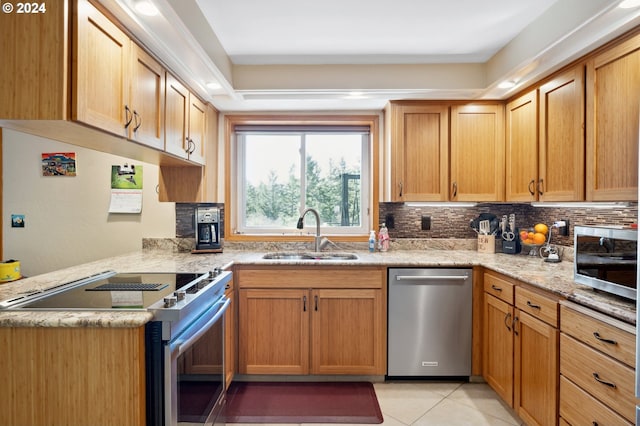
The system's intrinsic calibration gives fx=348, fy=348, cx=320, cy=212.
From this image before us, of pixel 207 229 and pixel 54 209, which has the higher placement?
pixel 54 209

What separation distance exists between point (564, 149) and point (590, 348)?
3.93 feet

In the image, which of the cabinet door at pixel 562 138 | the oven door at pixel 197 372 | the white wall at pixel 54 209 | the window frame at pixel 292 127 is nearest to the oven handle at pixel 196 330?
the oven door at pixel 197 372

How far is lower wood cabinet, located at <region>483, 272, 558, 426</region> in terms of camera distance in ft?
5.62

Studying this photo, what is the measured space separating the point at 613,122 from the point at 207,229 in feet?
8.92

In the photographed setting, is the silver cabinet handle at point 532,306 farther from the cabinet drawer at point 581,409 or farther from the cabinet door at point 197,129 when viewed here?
the cabinet door at point 197,129

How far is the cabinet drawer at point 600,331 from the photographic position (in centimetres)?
127

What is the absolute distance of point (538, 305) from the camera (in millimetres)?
1808

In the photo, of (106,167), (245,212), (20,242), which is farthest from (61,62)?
(20,242)

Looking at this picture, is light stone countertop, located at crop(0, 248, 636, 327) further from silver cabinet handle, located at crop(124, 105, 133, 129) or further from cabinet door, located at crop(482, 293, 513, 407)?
silver cabinet handle, located at crop(124, 105, 133, 129)

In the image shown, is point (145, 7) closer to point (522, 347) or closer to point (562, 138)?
point (562, 138)

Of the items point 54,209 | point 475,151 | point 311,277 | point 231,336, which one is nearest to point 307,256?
point 311,277

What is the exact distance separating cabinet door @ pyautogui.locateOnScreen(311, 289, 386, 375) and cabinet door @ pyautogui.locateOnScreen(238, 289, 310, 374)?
101mm

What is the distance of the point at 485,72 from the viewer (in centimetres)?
264

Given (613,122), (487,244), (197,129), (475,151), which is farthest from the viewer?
(487,244)
